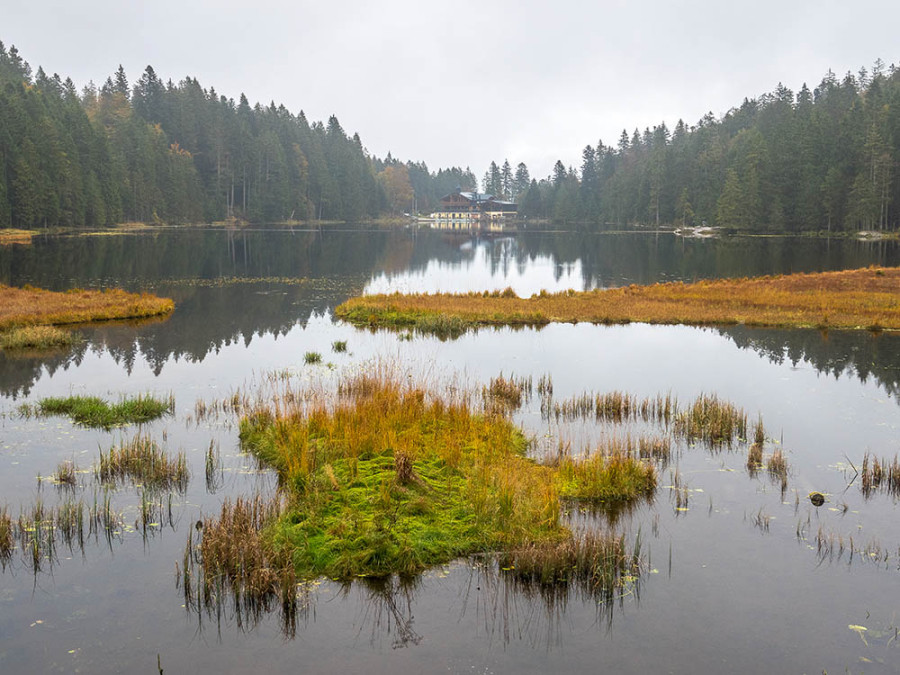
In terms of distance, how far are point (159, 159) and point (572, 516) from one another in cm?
11294

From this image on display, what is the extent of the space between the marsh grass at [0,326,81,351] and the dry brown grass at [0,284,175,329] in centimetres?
202

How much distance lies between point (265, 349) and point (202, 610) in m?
17.3

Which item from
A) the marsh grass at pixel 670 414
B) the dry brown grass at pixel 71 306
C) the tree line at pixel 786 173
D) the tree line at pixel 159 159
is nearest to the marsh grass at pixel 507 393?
the marsh grass at pixel 670 414

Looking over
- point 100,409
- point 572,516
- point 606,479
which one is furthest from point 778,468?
point 100,409

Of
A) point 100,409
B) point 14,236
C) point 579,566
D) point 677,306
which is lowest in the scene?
point 579,566

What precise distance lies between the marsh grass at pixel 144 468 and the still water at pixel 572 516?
29cm

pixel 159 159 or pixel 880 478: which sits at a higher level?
pixel 159 159

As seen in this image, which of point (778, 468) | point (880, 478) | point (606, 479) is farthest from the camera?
point (778, 468)

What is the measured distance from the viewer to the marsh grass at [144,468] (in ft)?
37.9

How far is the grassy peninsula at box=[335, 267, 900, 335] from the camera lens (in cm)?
2980

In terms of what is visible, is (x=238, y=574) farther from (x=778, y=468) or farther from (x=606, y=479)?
(x=778, y=468)

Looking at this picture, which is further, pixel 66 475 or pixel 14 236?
pixel 14 236

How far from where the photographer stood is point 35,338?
23.4m

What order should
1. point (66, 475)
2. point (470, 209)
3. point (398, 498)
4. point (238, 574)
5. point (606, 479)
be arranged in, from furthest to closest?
point (470, 209)
point (66, 475)
point (606, 479)
point (398, 498)
point (238, 574)
